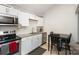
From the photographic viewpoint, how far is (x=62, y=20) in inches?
167

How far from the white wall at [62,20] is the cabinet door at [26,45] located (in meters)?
1.25

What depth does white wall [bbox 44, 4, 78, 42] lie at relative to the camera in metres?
4.14

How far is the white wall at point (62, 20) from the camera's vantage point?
4139 mm

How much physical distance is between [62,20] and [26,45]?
1940 millimetres

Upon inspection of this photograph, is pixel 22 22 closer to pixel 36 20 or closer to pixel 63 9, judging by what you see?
pixel 36 20

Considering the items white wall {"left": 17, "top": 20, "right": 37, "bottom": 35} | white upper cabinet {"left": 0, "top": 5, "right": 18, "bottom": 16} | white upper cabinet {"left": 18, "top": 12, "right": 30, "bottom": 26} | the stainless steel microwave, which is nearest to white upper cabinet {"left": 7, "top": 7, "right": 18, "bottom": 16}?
white upper cabinet {"left": 0, "top": 5, "right": 18, "bottom": 16}

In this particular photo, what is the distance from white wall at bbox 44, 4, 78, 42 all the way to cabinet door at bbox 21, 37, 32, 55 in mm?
1250

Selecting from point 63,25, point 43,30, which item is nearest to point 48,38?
point 43,30

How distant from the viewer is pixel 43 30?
4.39 m

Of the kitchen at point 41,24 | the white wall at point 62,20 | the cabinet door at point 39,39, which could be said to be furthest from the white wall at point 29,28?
the white wall at point 62,20

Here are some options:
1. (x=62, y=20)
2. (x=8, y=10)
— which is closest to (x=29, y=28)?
(x=62, y=20)

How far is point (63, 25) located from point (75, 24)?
1.61 feet

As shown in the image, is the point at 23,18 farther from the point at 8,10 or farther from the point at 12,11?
the point at 8,10

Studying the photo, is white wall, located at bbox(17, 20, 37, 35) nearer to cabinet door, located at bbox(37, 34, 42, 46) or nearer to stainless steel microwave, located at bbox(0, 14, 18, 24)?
cabinet door, located at bbox(37, 34, 42, 46)
